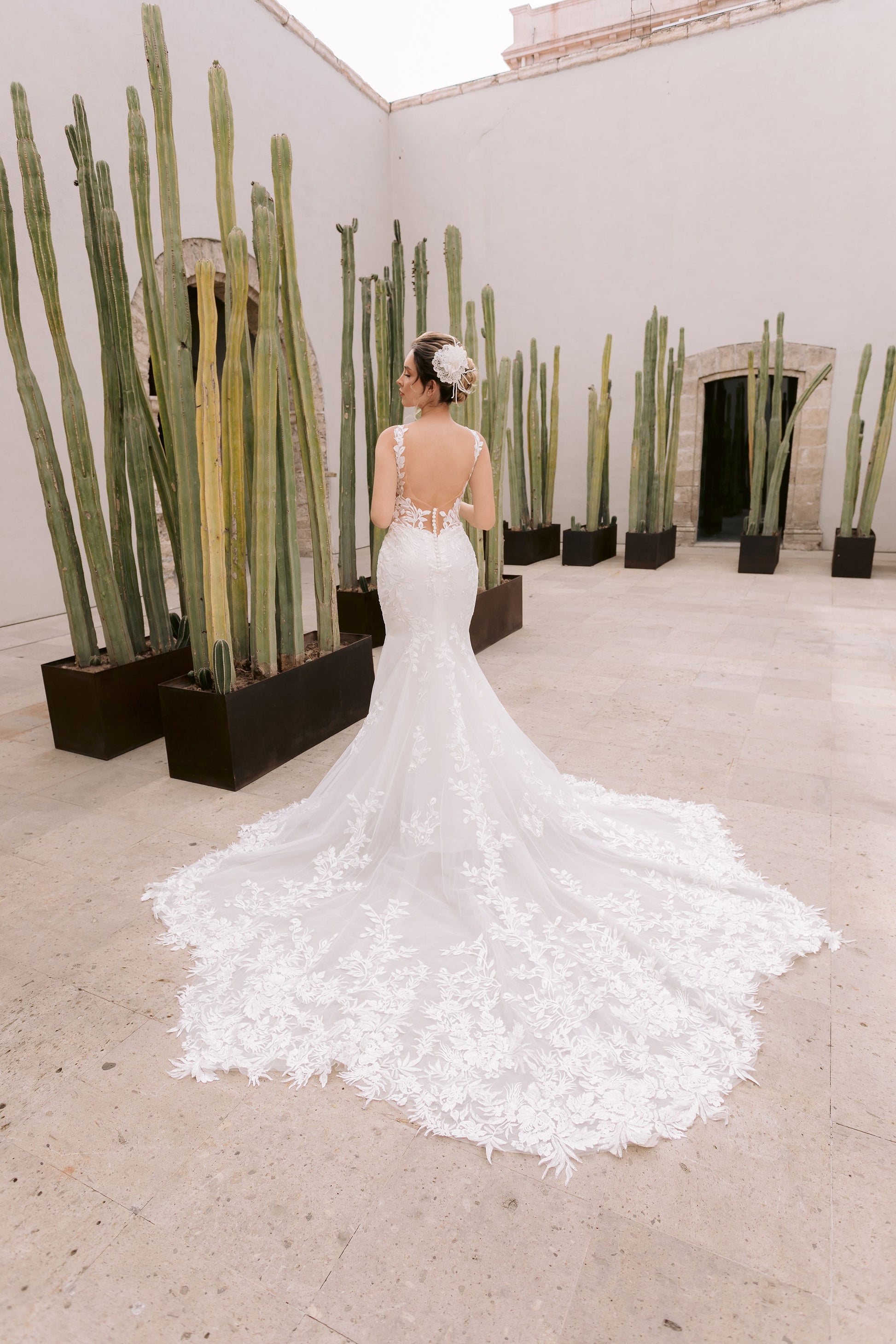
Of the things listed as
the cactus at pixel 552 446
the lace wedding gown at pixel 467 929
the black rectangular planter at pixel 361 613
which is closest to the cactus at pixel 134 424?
the black rectangular planter at pixel 361 613

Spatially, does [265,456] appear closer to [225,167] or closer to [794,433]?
[225,167]

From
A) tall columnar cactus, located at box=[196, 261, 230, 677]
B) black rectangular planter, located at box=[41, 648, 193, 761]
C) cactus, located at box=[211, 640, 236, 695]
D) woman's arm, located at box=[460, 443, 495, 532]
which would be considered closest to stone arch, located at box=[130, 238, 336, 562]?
tall columnar cactus, located at box=[196, 261, 230, 677]

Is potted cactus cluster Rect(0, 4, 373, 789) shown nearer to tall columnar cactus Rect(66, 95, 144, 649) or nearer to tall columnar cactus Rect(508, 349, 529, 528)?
tall columnar cactus Rect(66, 95, 144, 649)

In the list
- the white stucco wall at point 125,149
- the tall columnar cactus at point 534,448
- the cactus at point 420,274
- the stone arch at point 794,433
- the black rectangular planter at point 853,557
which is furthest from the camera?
the stone arch at point 794,433

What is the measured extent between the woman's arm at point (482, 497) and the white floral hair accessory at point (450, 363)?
240 millimetres

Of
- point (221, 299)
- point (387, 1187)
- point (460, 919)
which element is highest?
point (221, 299)

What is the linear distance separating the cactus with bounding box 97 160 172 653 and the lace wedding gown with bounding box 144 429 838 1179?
140cm

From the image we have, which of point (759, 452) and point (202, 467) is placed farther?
point (759, 452)

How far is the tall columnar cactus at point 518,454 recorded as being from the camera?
749 cm

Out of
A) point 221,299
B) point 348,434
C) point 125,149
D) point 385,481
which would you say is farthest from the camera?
point 221,299

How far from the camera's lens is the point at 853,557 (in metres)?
6.70

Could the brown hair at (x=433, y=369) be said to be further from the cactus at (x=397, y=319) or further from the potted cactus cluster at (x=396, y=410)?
the cactus at (x=397, y=319)

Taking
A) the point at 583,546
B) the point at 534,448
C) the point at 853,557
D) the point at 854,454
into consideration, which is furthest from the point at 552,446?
the point at 853,557

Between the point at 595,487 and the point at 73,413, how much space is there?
17.5ft
